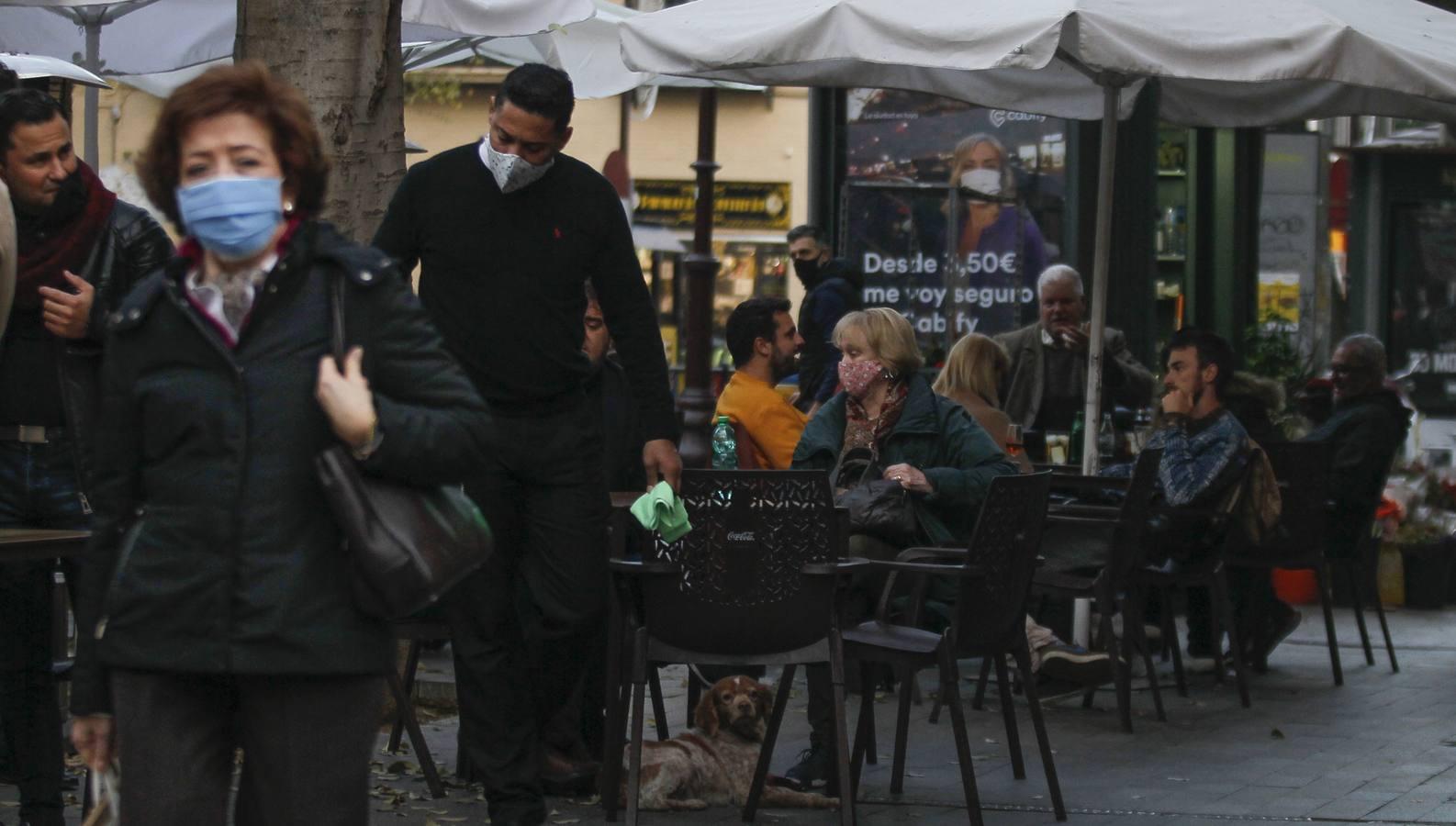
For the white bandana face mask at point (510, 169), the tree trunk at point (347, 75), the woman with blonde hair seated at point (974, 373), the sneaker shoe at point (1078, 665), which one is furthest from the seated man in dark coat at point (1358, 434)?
the white bandana face mask at point (510, 169)

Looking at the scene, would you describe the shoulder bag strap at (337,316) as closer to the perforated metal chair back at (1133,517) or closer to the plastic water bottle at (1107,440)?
the perforated metal chair back at (1133,517)

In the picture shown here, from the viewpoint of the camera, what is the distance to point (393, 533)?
10.5ft

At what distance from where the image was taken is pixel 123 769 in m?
3.21

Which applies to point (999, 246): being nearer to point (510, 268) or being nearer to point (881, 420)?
point (881, 420)

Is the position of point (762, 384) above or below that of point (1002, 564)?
above

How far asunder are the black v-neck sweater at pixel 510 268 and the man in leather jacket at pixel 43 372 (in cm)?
71

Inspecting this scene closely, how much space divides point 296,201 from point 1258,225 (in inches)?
467

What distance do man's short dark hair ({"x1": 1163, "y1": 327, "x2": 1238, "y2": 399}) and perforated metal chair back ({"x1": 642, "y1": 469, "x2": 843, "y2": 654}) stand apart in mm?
3546

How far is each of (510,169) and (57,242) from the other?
3.91 feet

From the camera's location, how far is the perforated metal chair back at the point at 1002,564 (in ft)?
20.1

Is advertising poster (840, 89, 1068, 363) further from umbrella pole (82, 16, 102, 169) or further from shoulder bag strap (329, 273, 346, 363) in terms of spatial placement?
shoulder bag strap (329, 273, 346, 363)

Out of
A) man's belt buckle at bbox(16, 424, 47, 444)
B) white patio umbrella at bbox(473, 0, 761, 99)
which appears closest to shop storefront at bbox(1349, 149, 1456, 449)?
white patio umbrella at bbox(473, 0, 761, 99)

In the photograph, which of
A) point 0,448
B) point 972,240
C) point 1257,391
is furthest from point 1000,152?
point 0,448

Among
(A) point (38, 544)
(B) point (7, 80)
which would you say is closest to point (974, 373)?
(B) point (7, 80)
